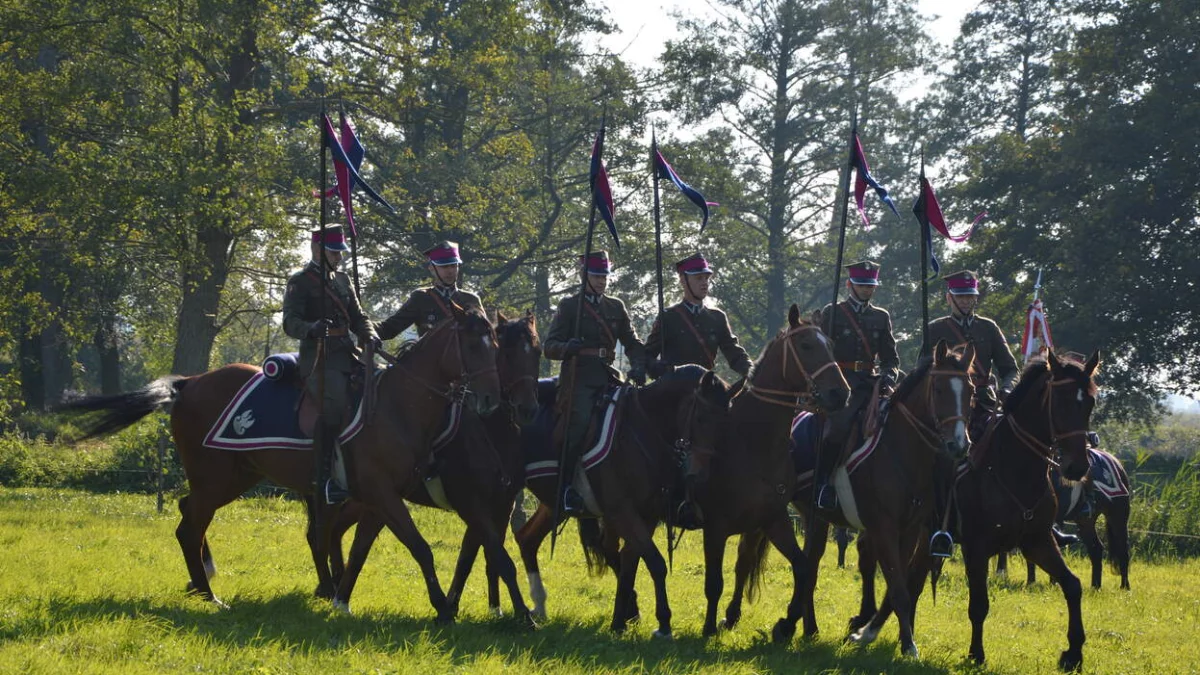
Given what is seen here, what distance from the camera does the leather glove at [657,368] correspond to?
37.5 feet

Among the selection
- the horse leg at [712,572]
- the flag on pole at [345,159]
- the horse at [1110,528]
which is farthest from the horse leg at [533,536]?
the horse at [1110,528]

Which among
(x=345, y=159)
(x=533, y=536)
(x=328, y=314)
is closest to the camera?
(x=328, y=314)

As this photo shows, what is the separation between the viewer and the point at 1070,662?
10.6 meters

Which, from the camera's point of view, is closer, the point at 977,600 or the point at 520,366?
the point at 520,366

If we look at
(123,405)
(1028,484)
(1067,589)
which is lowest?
(1067,589)

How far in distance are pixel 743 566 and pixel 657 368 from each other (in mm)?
2184

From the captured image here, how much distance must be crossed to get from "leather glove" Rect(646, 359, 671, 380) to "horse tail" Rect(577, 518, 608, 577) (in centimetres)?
172

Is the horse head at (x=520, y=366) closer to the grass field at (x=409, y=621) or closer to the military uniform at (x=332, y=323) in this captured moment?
the military uniform at (x=332, y=323)

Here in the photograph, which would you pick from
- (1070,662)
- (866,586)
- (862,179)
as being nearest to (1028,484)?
(1070,662)

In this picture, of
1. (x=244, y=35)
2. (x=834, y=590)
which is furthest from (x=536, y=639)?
A: (x=244, y=35)

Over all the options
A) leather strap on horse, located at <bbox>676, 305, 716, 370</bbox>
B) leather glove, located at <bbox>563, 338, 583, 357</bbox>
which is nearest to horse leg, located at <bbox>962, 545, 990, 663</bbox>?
leather strap on horse, located at <bbox>676, 305, 716, 370</bbox>

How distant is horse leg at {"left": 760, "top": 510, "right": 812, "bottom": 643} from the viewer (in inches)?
414

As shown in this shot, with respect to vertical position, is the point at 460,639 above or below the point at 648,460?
below

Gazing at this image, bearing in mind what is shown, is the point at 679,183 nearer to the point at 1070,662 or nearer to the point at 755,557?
the point at 755,557
